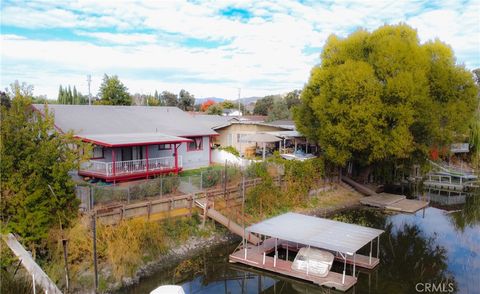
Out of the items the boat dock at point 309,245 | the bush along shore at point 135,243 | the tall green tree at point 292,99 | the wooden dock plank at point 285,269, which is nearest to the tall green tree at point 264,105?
the tall green tree at point 292,99

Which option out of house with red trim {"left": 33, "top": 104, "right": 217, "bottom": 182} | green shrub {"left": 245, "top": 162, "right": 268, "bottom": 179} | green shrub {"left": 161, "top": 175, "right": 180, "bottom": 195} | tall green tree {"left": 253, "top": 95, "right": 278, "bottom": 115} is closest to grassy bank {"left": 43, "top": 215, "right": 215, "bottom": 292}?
green shrub {"left": 161, "top": 175, "right": 180, "bottom": 195}

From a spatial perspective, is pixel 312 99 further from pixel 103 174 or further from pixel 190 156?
pixel 103 174

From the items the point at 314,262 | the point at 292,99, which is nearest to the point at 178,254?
the point at 314,262

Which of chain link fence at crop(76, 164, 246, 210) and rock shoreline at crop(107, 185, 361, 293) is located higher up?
chain link fence at crop(76, 164, 246, 210)

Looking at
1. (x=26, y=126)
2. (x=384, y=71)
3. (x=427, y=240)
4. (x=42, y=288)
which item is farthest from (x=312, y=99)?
(x=42, y=288)

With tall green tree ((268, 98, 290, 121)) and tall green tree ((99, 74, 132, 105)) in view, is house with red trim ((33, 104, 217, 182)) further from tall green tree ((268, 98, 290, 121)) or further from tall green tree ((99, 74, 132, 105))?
tall green tree ((268, 98, 290, 121))
